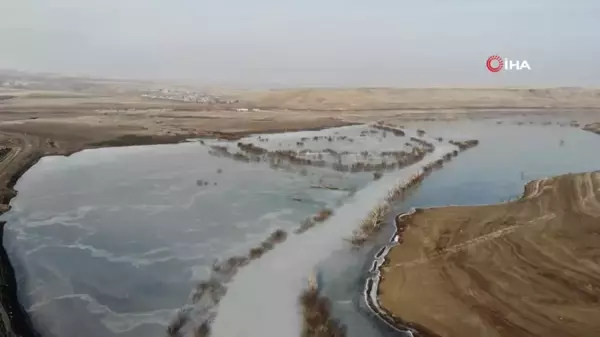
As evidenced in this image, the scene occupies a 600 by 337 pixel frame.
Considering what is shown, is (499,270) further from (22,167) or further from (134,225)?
(22,167)

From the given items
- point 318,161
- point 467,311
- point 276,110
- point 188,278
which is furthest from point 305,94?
point 467,311

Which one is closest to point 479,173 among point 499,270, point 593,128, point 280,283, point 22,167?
point 499,270

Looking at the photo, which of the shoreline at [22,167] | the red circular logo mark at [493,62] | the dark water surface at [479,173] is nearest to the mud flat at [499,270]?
the dark water surface at [479,173]

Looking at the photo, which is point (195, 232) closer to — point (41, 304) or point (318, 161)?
point (41, 304)

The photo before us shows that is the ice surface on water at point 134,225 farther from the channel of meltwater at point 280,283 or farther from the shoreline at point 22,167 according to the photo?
the channel of meltwater at point 280,283

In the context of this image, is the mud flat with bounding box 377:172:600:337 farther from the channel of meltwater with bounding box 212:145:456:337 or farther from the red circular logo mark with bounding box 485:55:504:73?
the red circular logo mark with bounding box 485:55:504:73

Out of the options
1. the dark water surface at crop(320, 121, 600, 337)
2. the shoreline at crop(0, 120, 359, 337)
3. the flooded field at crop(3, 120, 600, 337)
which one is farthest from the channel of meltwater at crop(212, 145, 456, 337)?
the shoreline at crop(0, 120, 359, 337)
